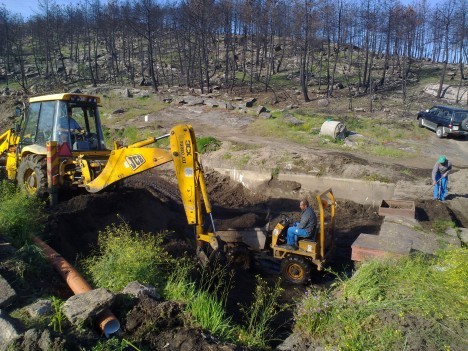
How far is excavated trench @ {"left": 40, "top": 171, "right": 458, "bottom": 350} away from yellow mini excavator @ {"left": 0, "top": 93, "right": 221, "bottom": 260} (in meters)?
0.63

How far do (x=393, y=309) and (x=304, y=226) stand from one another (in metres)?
3.20

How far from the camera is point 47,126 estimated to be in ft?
32.1

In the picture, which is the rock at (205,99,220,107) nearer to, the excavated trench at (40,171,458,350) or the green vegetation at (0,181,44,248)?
the excavated trench at (40,171,458,350)

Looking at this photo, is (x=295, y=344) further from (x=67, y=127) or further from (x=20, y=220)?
(x=67, y=127)

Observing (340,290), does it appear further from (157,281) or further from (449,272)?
(157,281)

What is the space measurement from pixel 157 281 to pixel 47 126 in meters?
5.36

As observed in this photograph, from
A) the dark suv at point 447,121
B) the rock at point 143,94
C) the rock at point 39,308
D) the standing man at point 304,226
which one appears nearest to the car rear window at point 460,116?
the dark suv at point 447,121

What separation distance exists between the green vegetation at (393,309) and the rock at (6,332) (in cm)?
330

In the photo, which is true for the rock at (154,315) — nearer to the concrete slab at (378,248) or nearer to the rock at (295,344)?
the rock at (295,344)

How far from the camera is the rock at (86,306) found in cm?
453

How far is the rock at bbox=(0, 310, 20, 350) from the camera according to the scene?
394cm

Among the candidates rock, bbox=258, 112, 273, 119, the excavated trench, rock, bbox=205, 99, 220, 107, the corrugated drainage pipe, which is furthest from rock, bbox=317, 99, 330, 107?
the corrugated drainage pipe

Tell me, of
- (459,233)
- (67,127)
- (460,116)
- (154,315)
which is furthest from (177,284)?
(460,116)

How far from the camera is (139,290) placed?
526cm
